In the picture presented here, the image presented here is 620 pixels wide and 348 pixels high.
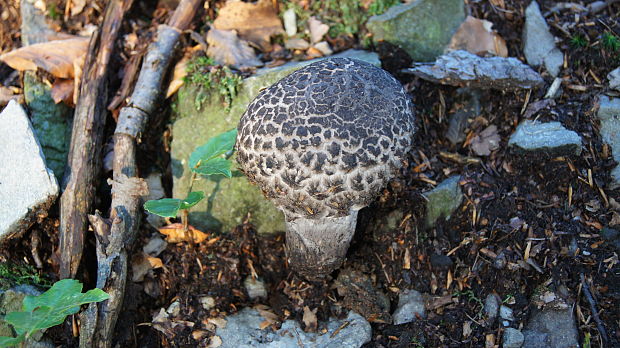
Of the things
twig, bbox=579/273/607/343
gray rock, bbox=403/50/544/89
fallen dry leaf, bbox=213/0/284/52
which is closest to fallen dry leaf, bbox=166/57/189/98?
fallen dry leaf, bbox=213/0/284/52

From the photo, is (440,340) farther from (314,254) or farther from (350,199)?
(350,199)

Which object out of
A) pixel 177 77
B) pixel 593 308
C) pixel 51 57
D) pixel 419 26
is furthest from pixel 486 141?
pixel 51 57

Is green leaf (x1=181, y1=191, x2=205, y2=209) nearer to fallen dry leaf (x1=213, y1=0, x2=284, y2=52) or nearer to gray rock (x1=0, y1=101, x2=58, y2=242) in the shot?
gray rock (x1=0, y1=101, x2=58, y2=242)

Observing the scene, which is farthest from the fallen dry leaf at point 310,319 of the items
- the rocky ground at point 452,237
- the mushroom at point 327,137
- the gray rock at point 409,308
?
the mushroom at point 327,137

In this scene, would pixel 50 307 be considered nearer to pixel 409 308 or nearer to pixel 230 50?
pixel 409 308

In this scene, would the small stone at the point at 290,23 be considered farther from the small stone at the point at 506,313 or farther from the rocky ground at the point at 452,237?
the small stone at the point at 506,313

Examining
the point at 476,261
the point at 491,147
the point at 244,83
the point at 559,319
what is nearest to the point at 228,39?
the point at 244,83
